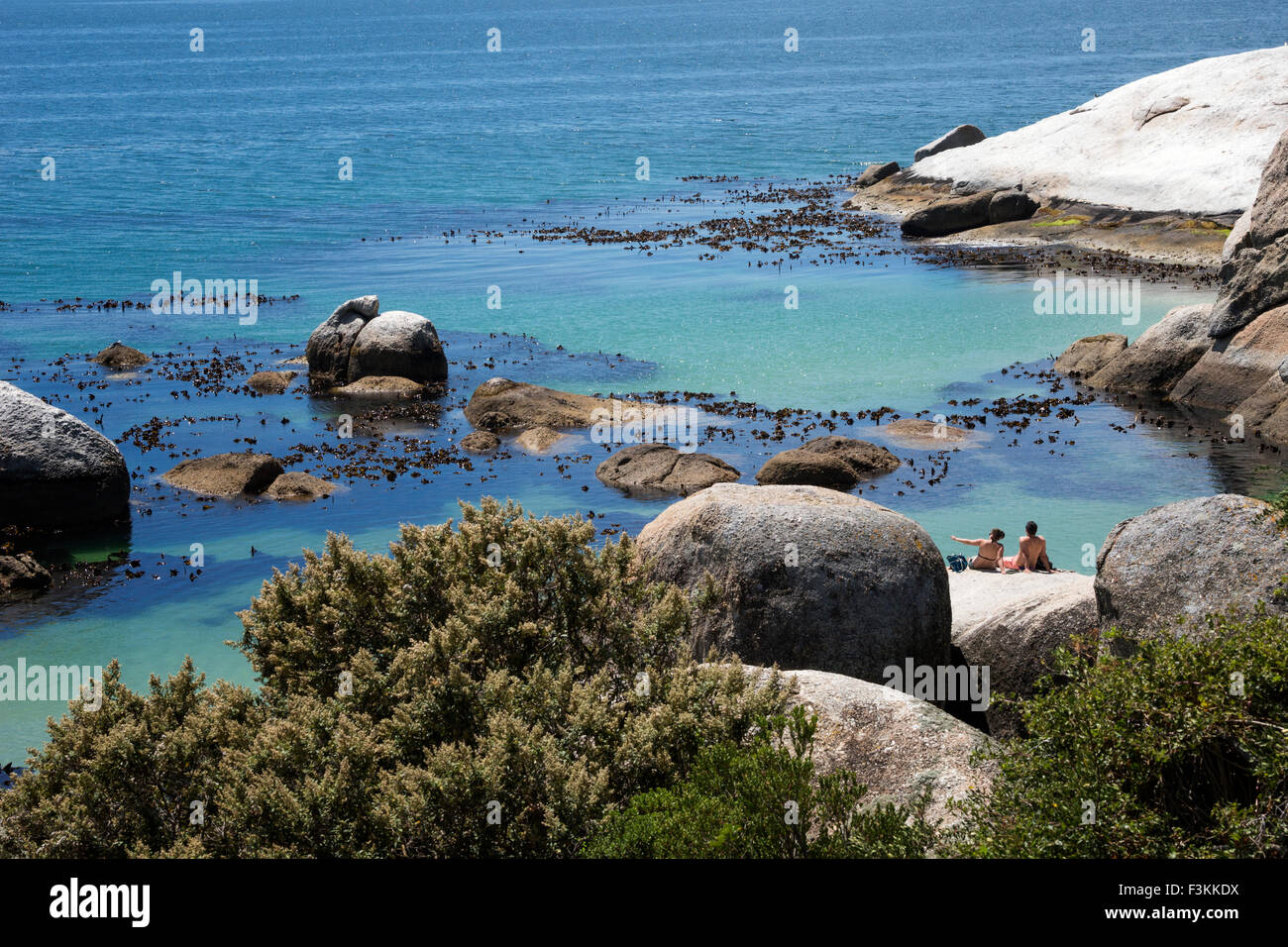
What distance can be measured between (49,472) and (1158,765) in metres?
23.6

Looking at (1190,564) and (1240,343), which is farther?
(1240,343)

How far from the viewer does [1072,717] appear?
24.1ft

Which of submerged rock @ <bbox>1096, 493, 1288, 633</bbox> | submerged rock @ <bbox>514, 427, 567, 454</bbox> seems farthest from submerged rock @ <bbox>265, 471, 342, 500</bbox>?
submerged rock @ <bbox>1096, 493, 1288, 633</bbox>

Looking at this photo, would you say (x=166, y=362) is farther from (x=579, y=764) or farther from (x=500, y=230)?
(x=579, y=764)

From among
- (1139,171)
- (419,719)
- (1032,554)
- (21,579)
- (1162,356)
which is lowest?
(21,579)

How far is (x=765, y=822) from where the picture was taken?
7.60 meters

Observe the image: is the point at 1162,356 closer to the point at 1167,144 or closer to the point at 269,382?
the point at 269,382

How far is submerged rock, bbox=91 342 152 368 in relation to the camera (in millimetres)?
38344

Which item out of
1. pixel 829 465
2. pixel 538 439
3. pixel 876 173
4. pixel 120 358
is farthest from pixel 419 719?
pixel 876 173

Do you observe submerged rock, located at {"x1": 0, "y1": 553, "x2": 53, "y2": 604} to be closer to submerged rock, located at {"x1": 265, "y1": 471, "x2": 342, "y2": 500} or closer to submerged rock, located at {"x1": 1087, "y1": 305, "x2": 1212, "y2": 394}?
submerged rock, located at {"x1": 265, "y1": 471, "x2": 342, "y2": 500}

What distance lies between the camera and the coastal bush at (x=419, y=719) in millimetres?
7992

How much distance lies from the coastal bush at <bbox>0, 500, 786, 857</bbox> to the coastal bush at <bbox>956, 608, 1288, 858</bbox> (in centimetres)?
232
